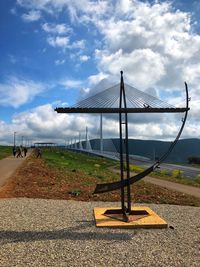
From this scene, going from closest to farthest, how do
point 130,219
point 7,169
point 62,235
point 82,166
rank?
1. point 62,235
2. point 130,219
3. point 7,169
4. point 82,166

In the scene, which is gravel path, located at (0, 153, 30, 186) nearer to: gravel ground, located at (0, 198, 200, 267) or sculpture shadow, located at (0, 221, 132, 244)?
gravel ground, located at (0, 198, 200, 267)

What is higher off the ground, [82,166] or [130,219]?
[82,166]

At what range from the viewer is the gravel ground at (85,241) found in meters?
6.56

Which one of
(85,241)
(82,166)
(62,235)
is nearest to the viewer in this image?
(85,241)

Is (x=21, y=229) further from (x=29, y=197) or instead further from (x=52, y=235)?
(x=29, y=197)

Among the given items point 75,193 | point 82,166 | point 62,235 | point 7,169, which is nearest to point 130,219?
point 62,235

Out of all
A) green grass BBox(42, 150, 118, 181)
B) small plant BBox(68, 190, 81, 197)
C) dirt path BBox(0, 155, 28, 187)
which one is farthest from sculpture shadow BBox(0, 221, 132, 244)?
green grass BBox(42, 150, 118, 181)

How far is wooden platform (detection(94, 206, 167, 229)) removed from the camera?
30.3 ft

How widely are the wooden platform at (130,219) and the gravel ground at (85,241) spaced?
0.22 metres

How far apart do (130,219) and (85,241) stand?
7.89 ft

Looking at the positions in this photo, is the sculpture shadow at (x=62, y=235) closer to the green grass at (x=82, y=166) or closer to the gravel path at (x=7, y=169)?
the gravel path at (x=7, y=169)

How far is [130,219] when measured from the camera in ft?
32.6

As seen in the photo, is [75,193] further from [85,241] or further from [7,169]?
[7,169]

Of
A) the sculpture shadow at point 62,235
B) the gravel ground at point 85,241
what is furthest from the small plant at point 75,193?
the sculpture shadow at point 62,235
